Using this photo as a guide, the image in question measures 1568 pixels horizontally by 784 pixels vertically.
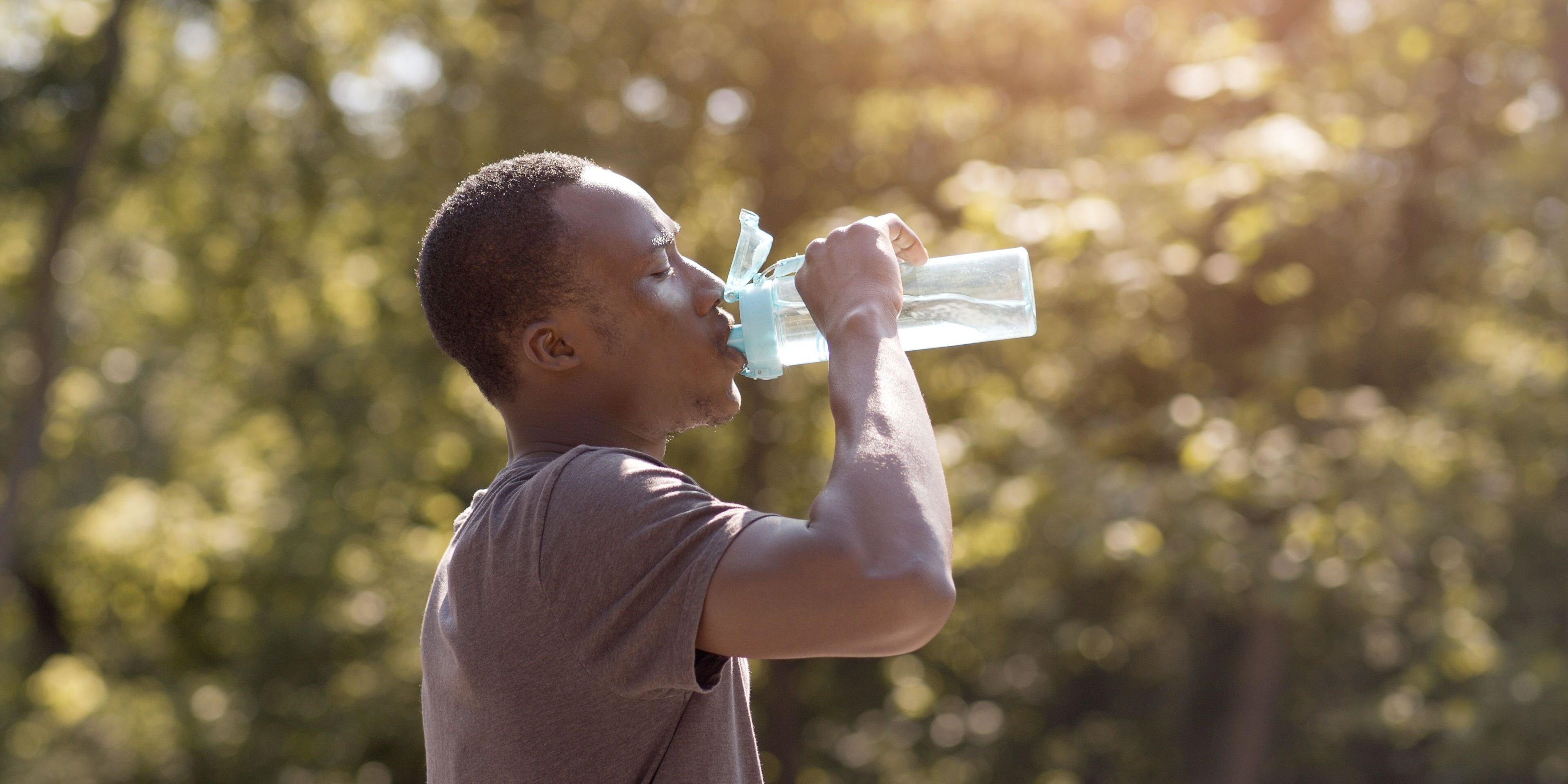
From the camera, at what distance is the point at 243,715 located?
1138 centimetres

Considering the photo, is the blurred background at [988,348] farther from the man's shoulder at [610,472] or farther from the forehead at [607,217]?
the man's shoulder at [610,472]

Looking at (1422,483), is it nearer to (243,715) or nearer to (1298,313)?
(1298,313)

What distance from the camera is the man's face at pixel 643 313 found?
1692mm

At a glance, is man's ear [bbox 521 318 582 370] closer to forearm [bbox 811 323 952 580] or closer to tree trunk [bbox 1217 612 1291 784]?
forearm [bbox 811 323 952 580]

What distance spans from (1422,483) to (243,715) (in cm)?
965

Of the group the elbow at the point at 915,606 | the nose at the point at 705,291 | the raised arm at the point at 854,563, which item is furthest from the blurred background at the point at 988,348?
the elbow at the point at 915,606

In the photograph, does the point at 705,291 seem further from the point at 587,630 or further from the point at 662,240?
the point at 587,630

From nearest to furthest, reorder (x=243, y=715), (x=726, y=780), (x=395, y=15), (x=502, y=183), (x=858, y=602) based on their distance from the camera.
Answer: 1. (x=858, y=602)
2. (x=726, y=780)
3. (x=502, y=183)
4. (x=395, y=15)
5. (x=243, y=715)

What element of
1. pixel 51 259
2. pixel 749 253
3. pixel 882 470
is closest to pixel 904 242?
pixel 749 253

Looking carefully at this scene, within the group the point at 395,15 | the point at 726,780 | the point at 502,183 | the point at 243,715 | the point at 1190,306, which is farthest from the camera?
the point at 243,715

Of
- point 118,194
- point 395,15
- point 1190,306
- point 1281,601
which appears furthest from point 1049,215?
point 118,194

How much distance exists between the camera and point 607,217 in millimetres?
1709

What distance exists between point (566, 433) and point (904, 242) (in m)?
0.53

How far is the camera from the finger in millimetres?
1742
